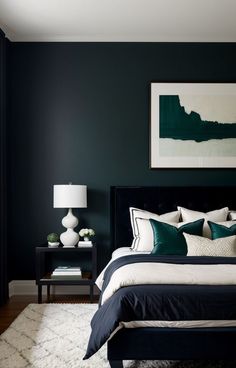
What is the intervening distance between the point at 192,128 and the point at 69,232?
192cm

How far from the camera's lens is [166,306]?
260 cm

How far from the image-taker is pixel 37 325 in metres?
3.67

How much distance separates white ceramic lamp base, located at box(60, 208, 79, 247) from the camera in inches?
184

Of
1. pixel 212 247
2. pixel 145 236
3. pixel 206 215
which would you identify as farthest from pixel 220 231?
pixel 145 236

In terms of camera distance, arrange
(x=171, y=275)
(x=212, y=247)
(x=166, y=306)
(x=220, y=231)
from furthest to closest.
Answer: (x=220, y=231) < (x=212, y=247) < (x=171, y=275) < (x=166, y=306)

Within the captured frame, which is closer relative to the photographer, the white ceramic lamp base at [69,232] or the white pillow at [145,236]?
the white pillow at [145,236]

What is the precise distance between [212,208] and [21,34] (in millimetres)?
3032

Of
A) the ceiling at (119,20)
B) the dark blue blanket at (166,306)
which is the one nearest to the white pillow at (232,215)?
the dark blue blanket at (166,306)

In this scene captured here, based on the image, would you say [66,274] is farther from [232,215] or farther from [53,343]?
[232,215]

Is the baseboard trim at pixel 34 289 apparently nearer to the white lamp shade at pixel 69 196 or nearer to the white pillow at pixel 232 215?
the white lamp shade at pixel 69 196

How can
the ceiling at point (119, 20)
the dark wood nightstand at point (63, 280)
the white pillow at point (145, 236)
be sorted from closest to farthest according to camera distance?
1. the ceiling at point (119, 20)
2. the white pillow at point (145, 236)
3. the dark wood nightstand at point (63, 280)

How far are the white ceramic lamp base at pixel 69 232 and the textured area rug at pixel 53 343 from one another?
0.75m

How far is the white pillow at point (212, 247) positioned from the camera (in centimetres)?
379

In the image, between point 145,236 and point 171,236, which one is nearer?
point 171,236
